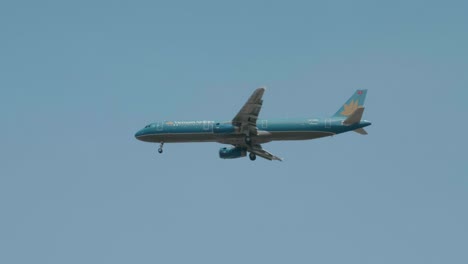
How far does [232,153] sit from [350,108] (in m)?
16.1

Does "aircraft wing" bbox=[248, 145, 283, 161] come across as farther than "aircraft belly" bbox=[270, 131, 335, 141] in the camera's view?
Yes

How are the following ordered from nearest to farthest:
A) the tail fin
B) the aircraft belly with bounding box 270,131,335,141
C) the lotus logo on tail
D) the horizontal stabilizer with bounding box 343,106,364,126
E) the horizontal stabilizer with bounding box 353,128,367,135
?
1. the horizontal stabilizer with bounding box 343,106,364,126
2. the horizontal stabilizer with bounding box 353,128,367,135
3. the aircraft belly with bounding box 270,131,335,141
4. the lotus logo on tail
5. the tail fin

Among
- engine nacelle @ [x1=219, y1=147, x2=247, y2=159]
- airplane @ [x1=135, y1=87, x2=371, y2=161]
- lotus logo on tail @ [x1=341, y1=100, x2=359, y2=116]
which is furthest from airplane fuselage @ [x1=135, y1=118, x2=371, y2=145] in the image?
engine nacelle @ [x1=219, y1=147, x2=247, y2=159]

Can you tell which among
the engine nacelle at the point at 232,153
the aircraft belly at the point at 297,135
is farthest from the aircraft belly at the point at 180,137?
the aircraft belly at the point at 297,135

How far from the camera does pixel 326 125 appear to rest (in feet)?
371

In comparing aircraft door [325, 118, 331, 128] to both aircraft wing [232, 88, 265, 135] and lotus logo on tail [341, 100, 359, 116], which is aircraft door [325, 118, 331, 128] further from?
aircraft wing [232, 88, 265, 135]

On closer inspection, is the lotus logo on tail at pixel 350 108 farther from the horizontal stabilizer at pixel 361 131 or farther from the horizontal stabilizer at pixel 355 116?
the horizontal stabilizer at pixel 355 116

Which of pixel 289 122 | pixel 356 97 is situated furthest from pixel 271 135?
pixel 356 97

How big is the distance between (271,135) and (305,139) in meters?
3.62

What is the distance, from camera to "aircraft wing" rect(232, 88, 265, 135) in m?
111

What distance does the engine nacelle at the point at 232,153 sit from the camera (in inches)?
4875

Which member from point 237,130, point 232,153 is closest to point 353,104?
point 237,130

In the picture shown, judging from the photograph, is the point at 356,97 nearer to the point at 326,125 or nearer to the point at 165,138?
the point at 326,125

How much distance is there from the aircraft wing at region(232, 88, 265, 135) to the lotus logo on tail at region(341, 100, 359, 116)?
31.6ft
